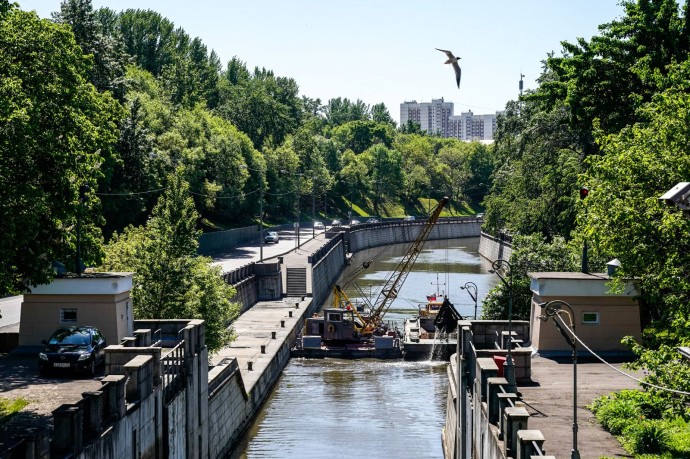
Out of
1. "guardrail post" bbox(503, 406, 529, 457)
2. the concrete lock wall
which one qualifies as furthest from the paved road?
the concrete lock wall

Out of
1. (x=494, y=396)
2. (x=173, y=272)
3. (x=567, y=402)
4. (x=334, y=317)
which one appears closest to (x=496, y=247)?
(x=334, y=317)

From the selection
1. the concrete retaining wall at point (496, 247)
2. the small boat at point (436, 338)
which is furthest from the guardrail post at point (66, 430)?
the concrete retaining wall at point (496, 247)

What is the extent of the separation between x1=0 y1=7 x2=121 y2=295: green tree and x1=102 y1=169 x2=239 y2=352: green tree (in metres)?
7.64

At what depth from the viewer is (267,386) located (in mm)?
47000

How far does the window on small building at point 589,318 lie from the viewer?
1202 inches

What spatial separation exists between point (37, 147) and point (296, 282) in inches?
2193

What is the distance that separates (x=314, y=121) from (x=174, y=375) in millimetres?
171025

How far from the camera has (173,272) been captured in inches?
1510

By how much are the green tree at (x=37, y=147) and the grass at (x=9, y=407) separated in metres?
3.12

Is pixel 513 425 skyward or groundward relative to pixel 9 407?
skyward

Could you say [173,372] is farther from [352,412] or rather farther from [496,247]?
[496,247]

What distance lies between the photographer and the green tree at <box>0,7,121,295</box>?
82.4ft

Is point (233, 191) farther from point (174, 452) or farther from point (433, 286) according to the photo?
point (174, 452)

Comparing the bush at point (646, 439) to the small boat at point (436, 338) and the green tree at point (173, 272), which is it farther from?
the small boat at point (436, 338)
